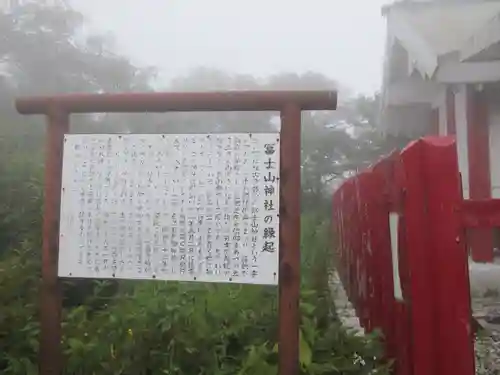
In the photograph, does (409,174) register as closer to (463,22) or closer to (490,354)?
(490,354)

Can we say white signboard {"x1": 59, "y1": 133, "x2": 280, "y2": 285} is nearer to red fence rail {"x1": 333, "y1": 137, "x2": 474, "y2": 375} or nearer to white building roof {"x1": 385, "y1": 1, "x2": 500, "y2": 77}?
red fence rail {"x1": 333, "y1": 137, "x2": 474, "y2": 375}

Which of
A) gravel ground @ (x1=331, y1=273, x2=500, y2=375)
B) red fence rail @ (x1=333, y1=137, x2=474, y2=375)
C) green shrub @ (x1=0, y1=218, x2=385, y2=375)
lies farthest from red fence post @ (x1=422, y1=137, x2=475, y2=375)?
gravel ground @ (x1=331, y1=273, x2=500, y2=375)

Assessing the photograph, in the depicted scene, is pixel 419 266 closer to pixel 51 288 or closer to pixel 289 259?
pixel 289 259

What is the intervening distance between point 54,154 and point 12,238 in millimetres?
2244

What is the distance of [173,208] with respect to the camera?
9.23ft

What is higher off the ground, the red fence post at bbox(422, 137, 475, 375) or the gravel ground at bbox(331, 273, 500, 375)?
the red fence post at bbox(422, 137, 475, 375)

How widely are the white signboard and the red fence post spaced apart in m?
0.68

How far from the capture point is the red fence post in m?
2.34

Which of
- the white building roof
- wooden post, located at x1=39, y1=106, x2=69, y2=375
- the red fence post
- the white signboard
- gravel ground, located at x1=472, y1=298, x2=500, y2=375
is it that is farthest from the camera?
the white building roof

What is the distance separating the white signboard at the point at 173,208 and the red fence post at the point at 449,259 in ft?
2.24

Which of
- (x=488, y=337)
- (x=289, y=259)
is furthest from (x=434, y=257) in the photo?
(x=488, y=337)

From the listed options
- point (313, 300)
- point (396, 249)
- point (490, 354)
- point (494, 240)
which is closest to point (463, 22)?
point (494, 240)

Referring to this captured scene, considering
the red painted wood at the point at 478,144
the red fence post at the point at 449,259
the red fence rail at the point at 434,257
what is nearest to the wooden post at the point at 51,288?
the red fence rail at the point at 434,257

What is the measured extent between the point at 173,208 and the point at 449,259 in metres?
1.17
